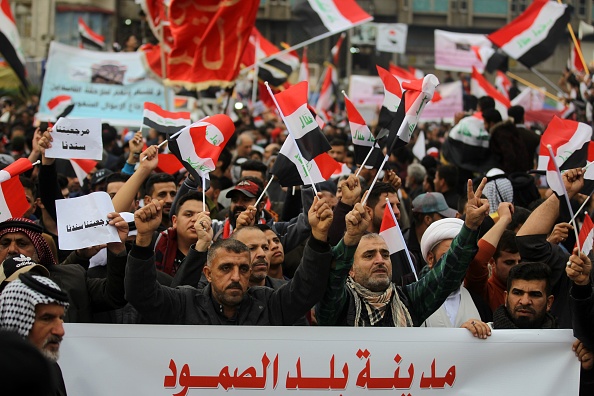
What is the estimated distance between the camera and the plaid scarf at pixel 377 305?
17.0ft

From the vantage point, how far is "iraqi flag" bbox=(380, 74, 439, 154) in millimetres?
5785

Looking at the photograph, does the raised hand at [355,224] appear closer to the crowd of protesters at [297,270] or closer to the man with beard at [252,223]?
the crowd of protesters at [297,270]

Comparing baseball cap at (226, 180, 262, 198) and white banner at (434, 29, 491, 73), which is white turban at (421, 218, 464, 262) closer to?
baseball cap at (226, 180, 262, 198)

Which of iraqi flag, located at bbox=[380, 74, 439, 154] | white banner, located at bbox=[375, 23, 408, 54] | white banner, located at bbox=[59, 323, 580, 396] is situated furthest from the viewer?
white banner, located at bbox=[375, 23, 408, 54]

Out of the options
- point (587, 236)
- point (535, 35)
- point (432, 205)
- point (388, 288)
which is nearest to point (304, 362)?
point (388, 288)

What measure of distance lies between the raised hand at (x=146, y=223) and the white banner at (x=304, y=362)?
40cm

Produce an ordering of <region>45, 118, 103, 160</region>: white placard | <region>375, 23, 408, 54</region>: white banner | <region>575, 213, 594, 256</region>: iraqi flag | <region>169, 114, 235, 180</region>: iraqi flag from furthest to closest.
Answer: <region>375, 23, 408, 54</region>: white banner < <region>45, 118, 103, 160</region>: white placard < <region>169, 114, 235, 180</region>: iraqi flag < <region>575, 213, 594, 256</region>: iraqi flag

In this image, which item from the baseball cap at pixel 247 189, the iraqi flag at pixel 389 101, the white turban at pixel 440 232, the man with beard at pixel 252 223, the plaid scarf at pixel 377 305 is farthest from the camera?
the baseball cap at pixel 247 189

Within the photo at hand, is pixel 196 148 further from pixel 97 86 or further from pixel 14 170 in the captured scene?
pixel 97 86

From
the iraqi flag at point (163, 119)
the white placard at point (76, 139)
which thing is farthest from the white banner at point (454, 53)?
the white placard at point (76, 139)

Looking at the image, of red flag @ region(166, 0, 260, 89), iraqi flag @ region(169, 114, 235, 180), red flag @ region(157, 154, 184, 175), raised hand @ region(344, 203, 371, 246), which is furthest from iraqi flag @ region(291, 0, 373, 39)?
raised hand @ region(344, 203, 371, 246)

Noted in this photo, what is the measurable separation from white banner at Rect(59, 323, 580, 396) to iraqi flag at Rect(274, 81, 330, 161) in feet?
4.68

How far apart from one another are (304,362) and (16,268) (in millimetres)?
1350

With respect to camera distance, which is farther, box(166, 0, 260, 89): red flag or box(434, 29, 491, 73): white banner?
box(434, 29, 491, 73): white banner
